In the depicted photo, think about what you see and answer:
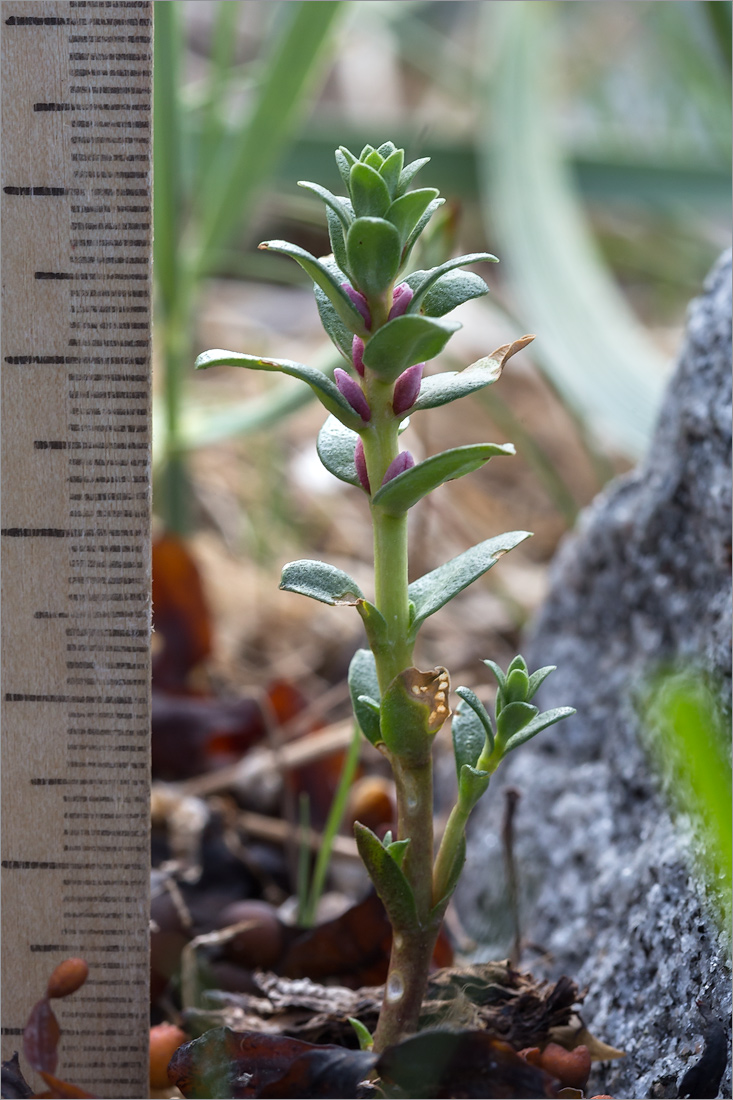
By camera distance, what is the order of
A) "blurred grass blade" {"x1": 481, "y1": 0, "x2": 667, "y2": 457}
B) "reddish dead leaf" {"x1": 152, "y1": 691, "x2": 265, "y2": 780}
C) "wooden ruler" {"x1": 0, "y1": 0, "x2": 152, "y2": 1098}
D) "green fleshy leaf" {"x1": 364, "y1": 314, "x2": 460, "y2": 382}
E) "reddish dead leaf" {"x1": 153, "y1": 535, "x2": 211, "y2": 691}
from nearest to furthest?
"green fleshy leaf" {"x1": 364, "y1": 314, "x2": 460, "y2": 382}
"wooden ruler" {"x1": 0, "y1": 0, "x2": 152, "y2": 1098}
"reddish dead leaf" {"x1": 152, "y1": 691, "x2": 265, "y2": 780}
"reddish dead leaf" {"x1": 153, "y1": 535, "x2": 211, "y2": 691}
"blurred grass blade" {"x1": 481, "y1": 0, "x2": 667, "y2": 457}

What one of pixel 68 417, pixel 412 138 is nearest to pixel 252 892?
pixel 68 417

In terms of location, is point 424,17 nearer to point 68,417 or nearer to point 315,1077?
point 68,417

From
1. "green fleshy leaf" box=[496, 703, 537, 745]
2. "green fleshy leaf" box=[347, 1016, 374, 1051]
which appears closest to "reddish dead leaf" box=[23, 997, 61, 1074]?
"green fleshy leaf" box=[347, 1016, 374, 1051]

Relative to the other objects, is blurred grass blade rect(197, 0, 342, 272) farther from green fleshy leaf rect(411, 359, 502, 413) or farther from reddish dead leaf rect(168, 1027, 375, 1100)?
reddish dead leaf rect(168, 1027, 375, 1100)

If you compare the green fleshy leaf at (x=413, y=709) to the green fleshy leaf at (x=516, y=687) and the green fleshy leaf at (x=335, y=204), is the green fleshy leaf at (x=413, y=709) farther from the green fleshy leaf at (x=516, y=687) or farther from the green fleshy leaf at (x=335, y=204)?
the green fleshy leaf at (x=335, y=204)

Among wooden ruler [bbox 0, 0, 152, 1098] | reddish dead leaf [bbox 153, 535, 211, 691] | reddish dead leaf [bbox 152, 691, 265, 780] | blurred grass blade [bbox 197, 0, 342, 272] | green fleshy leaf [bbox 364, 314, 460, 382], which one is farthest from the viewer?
blurred grass blade [bbox 197, 0, 342, 272]

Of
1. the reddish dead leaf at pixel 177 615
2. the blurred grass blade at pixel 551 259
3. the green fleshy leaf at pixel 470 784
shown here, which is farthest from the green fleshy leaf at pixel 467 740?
the blurred grass blade at pixel 551 259
